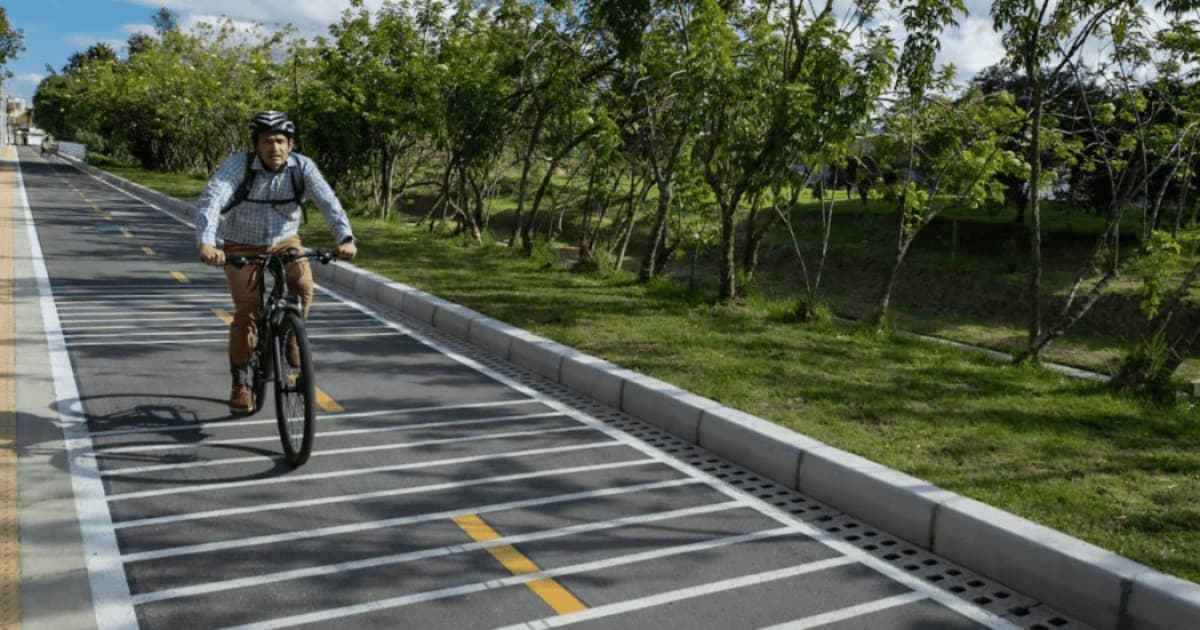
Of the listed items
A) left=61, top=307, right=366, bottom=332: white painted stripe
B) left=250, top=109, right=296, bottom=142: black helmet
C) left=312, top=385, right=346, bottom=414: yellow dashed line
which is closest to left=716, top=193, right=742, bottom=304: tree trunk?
left=61, top=307, right=366, bottom=332: white painted stripe

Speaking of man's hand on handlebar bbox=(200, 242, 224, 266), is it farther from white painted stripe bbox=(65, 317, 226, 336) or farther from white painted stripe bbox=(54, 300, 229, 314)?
white painted stripe bbox=(54, 300, 229, 314)

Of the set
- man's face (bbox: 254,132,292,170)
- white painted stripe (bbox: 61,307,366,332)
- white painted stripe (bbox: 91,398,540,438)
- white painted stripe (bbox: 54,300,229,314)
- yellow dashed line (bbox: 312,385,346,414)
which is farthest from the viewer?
white painted stripe (bbox: 54,300,229,314)

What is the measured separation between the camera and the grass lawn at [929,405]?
5.07 metres

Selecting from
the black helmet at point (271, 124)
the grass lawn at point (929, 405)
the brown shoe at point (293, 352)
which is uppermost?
the black helmet at point (271, 124)

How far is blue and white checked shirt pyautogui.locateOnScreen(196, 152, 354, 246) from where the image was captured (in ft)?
19.6

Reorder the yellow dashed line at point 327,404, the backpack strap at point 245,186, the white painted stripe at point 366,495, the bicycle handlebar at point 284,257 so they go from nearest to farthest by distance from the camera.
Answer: the white painted stripe at point 366,495
the bicycle handlebar at point 284,257
the backpack strap at point 245,186
the yellow dashed line at point 327,404

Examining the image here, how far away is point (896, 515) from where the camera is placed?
506cm

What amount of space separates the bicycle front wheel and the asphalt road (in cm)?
15

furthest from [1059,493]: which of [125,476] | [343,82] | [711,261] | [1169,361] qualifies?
[711,261]

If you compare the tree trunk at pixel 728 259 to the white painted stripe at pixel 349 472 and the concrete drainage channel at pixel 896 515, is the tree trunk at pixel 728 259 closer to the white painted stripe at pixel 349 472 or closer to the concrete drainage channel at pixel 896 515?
the concrete drainage channel at pixel 896 515

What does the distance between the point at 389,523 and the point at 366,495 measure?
43 cm

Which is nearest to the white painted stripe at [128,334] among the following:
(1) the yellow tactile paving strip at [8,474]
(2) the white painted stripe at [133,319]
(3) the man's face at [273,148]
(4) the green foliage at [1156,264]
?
(2) the white painted stripe at [133,319]

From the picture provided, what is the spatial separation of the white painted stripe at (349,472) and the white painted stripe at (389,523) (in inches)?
28.8

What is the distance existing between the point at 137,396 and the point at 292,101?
66.7 feet
